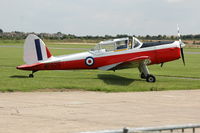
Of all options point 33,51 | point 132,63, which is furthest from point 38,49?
point 132,63

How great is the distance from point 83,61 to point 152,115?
963cm

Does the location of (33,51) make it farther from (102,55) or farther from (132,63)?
(132,63)

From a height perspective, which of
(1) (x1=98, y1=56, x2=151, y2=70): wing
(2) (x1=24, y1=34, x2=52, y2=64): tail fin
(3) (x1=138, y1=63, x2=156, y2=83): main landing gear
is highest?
(2) (x1=24, y1=34, x2=52, y2=64): tail fin

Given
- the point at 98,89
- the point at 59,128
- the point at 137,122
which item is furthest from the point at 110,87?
the point at 59,128

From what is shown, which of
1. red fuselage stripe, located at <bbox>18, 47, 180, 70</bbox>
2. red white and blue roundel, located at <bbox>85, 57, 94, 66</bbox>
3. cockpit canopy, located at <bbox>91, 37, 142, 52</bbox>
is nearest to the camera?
red fuselage stripe, located at <bbox>18, 47, 180, 70</bbox>

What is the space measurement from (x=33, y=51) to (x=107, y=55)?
391 cm

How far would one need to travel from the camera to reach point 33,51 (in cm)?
1948

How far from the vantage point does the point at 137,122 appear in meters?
9.69

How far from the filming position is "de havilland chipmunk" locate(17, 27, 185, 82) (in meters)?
19.6

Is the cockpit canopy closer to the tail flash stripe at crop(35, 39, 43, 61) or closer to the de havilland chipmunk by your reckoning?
the de havilland chipmunk

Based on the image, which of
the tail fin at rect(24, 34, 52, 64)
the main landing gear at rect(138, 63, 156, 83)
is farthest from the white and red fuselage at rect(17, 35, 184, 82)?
the main landing gear at rect(138, 63, 156, 83)

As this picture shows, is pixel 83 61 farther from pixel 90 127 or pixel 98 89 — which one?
pixel 90 127

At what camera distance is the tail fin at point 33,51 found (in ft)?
63.9

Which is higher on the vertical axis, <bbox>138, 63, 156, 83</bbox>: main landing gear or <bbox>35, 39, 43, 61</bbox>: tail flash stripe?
<bbox>35, 39, 43, 61</bbox>: tail flash stripe
